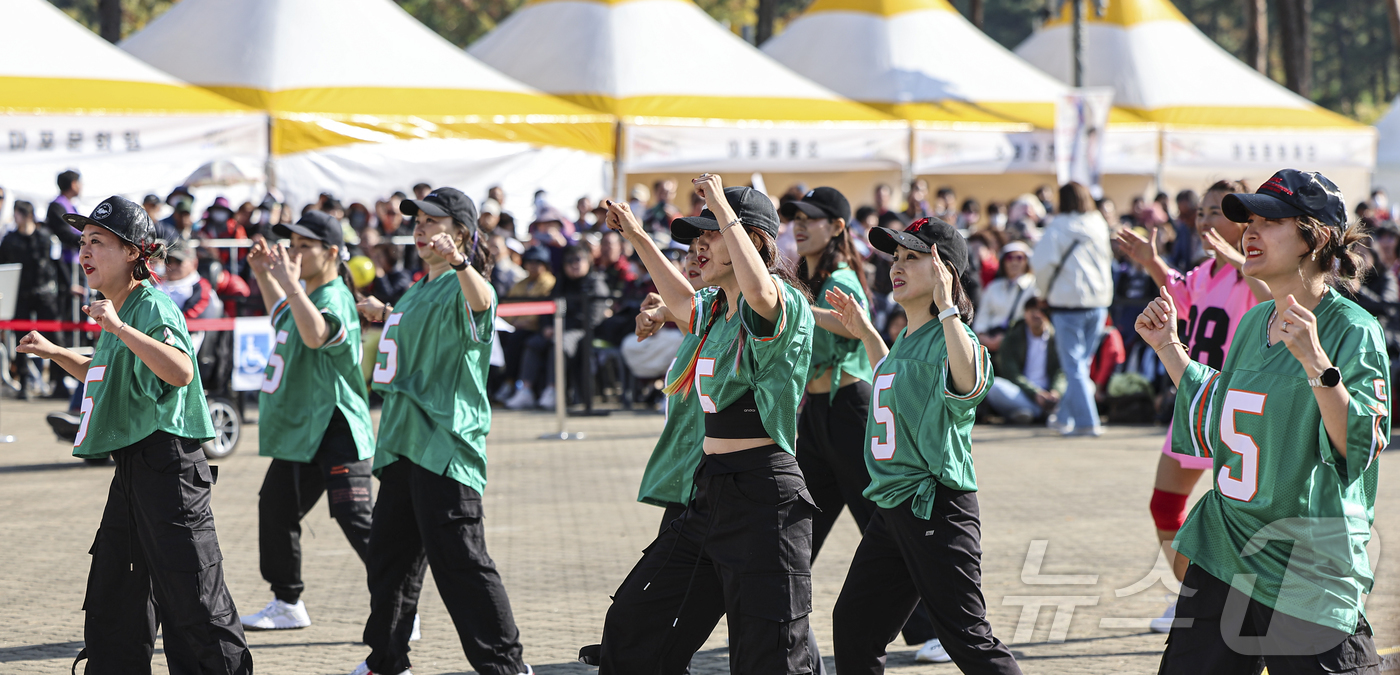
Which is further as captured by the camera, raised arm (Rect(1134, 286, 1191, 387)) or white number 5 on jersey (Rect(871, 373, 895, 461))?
white number 5 on jersey (Rect(871, 373, 895, 461))

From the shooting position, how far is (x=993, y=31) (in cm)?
5384

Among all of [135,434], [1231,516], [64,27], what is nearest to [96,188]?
[64,27]

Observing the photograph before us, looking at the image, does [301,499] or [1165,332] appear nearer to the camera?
[1165,332]

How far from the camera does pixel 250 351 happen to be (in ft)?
35.3

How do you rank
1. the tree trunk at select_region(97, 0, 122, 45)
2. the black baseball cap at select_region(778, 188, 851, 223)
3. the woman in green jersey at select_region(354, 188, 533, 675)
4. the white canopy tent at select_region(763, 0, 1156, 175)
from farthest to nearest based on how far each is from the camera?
1. the tree trunk at select_region(97, 0, 122, 45)
2. the white canopy tent at select_region(763, 0, 1156, 175)
3. the black baseball cap at select_region(778, 188, 851, 223)
4. the woman in green jersey at select_region(354, 188, 533, 675)

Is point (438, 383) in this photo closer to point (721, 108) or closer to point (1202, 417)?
point (1202, 417)

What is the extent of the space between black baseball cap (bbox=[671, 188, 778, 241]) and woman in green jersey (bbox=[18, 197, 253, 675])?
1590 mm

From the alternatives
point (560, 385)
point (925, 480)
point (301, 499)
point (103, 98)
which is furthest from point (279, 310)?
point (103, 98)

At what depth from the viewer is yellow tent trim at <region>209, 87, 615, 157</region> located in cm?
1727

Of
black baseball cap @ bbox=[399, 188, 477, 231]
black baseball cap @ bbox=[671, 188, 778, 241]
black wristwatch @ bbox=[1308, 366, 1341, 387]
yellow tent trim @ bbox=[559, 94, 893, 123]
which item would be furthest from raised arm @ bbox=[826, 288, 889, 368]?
yellow tent trim @ bbox=[559, 94, 893, 123]

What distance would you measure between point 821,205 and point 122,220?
2.62m

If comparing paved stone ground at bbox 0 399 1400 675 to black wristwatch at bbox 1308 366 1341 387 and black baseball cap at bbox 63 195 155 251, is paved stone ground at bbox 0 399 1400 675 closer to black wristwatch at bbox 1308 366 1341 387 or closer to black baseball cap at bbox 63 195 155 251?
black wristwatch at bbox 1308 366 1341 387

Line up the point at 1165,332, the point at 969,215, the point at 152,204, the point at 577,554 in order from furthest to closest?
1. the point at 969,215
2. the point at 152,204
3. the point at 577,554
4. the point at 1165,332

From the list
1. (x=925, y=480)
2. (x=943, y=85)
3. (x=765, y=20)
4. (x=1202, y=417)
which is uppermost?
(x=765, y=20)
